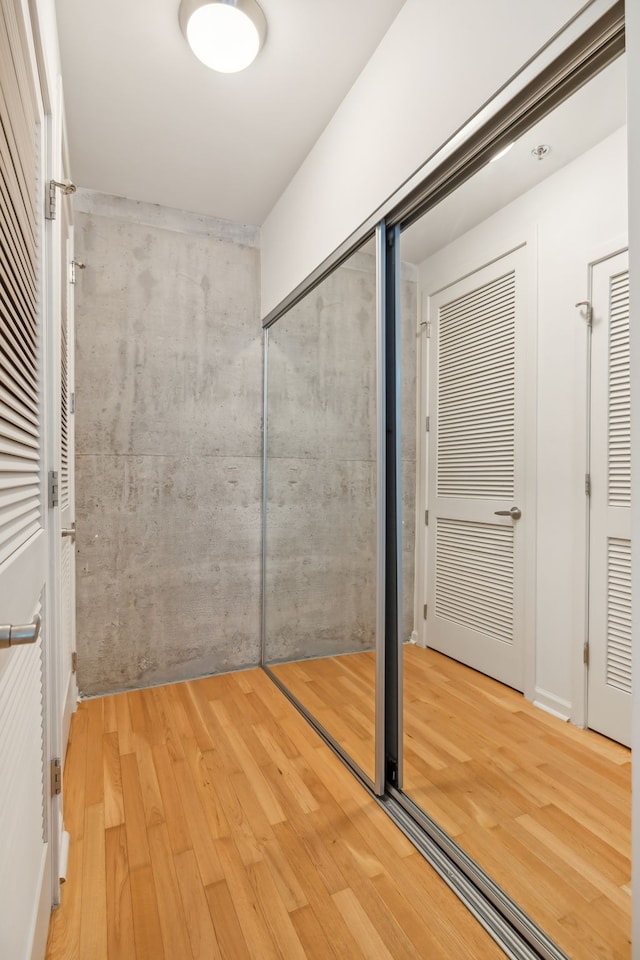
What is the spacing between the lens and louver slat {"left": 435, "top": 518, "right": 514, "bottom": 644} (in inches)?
74.4

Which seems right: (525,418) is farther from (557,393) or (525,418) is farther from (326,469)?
(326,469)

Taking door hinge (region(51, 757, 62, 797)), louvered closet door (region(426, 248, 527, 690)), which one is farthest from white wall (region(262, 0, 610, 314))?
door hinge (region(51, 757, 62, 797))

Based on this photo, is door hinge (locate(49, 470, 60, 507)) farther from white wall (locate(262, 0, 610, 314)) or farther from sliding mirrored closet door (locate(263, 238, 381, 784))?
white wall (locate(262, 0, 610, 314))

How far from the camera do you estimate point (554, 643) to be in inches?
70.9

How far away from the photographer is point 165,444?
2916 mm

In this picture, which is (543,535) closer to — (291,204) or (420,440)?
(420,440)

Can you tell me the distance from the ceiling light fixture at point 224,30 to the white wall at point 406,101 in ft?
1.46

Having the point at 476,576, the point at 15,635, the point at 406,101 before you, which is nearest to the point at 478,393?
the point at 476,576

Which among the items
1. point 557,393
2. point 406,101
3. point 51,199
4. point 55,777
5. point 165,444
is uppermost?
point 406,101

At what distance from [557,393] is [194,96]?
191 cm

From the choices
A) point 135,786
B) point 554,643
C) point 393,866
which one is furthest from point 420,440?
point 135,786

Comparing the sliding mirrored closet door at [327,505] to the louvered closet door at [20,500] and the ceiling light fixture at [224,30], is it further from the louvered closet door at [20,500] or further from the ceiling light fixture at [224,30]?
the louvered closet door at [20,500]

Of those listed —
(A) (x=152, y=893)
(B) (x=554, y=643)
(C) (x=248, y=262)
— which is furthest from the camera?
(C) (x=248, y=262)

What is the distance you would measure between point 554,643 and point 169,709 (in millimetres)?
1903
